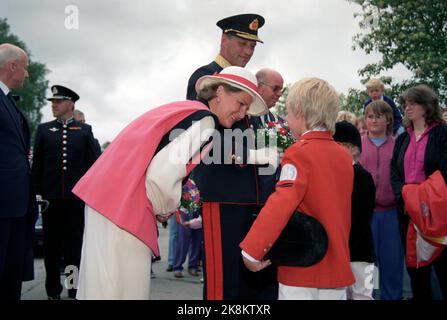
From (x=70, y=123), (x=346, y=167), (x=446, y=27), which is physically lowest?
(x=346, y=167)

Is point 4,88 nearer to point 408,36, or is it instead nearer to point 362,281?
point 362,281

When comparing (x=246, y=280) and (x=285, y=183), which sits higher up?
(x=285, y=183)

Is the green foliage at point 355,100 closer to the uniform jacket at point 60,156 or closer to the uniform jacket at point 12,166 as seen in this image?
the uniform jacket at point 60,156

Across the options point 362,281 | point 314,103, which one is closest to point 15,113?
point 314,103

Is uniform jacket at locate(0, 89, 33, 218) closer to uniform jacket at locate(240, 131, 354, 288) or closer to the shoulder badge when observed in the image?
uniform jacket at locate(240, 131, 354, 288)

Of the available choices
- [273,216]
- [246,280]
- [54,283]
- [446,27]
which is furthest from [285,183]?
[446,27]

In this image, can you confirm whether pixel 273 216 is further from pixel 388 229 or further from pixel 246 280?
pixel 388 229

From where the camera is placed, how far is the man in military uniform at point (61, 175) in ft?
22.5

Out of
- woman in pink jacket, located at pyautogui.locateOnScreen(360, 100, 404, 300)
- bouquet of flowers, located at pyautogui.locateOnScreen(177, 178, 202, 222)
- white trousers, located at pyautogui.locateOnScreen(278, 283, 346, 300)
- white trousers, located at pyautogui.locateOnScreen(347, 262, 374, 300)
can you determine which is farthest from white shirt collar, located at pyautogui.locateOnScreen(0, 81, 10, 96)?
woman in pink jacket, located at pyautogui.locateOnScreen(360, 100, 404, 300)

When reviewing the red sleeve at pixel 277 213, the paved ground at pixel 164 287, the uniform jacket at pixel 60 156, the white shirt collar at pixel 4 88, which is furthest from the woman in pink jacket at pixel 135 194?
the uniform jacket at pixel 60 156

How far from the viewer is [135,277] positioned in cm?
288

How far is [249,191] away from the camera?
387 cm

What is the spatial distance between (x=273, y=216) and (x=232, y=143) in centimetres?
94

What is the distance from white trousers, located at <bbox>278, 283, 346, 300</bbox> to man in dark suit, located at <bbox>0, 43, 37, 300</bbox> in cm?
230
